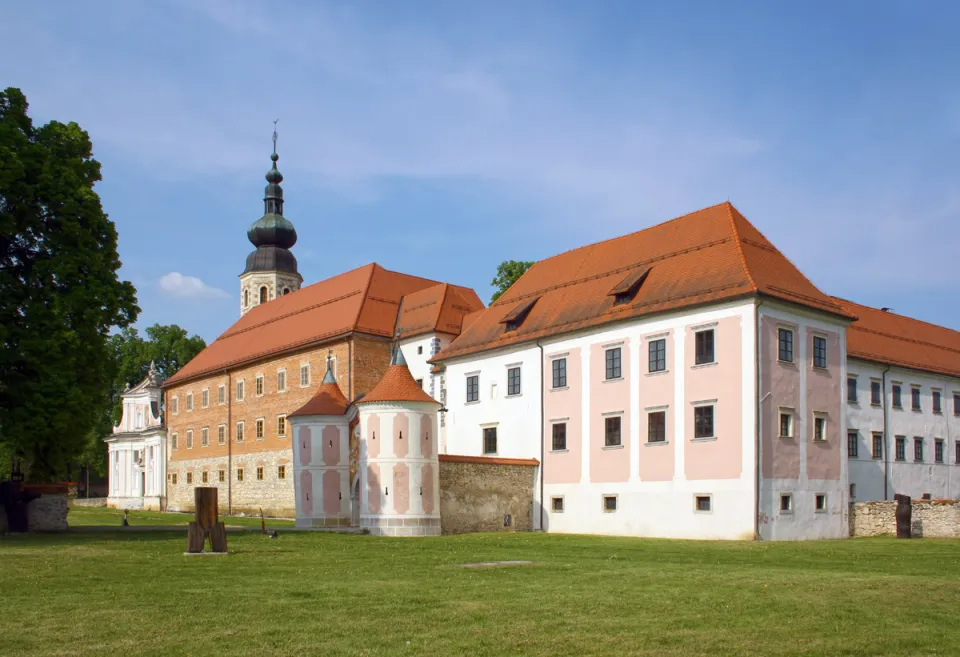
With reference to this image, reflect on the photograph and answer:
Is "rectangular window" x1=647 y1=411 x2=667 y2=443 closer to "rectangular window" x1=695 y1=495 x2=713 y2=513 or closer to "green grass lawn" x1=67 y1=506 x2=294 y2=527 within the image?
"rectangular window" x1=695 y1=495 x2=713 y2=513

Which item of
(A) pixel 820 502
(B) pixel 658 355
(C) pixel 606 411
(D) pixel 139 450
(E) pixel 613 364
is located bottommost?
(D) pixel 139 450

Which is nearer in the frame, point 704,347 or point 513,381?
point 704,347

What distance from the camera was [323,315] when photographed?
5438 centimetres

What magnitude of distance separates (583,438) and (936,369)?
18.9m

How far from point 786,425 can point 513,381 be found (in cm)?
1174

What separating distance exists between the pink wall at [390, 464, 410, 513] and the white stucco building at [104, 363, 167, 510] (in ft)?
145

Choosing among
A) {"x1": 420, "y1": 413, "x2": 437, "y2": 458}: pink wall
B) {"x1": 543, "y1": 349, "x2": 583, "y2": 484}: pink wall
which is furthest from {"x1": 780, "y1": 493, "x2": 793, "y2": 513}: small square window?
{"x1": 420, "y1": 413, "x2": 437, "y2": 458}: pink wall

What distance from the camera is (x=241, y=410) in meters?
59.7

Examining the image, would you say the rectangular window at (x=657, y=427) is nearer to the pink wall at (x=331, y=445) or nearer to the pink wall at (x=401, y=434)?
the pink wall at (x=401, y=434)

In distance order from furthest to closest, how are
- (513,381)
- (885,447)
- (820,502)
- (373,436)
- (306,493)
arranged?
(885,447) → (306,493) → (513,381) → (373,436) → (820,502)

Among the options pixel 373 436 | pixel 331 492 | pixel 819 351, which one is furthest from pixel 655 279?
pixel 331 492

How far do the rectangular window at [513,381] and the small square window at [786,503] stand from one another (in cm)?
1190

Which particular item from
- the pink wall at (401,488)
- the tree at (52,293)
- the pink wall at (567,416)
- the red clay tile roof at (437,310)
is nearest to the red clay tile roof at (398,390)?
the pink wall at (401,488)

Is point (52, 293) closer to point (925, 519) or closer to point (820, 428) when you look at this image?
point (820, 428)
